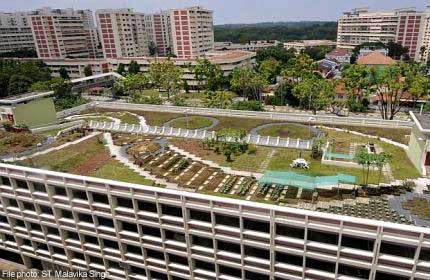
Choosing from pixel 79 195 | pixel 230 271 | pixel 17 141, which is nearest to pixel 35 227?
pixel 79 195

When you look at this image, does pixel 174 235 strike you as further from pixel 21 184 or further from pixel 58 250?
pixel 21 184

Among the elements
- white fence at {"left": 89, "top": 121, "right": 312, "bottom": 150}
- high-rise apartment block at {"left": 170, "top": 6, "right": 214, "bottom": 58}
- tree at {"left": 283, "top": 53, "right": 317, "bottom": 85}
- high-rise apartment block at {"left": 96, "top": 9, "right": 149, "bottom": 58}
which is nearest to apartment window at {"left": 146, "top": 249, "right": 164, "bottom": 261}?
white fence at {"left": 89, "top": 121, "right": 312, "bottom": 150}

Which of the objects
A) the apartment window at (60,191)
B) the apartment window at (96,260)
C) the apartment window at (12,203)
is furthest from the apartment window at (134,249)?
the apartment window at (12,203)

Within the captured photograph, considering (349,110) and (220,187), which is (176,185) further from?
(349,110)

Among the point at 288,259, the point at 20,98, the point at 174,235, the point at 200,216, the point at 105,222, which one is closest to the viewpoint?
the point at 288,259

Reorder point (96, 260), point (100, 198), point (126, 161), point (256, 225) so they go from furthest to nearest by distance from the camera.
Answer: point (126, 161)
point (96, 260)
point (100, 198)
point (256, 225)

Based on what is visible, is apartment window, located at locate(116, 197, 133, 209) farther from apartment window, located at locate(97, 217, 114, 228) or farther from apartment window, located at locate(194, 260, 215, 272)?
apartment window, located at locate(194, 260, 215, 272)

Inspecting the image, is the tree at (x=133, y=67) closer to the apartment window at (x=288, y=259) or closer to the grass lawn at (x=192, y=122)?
the grass lawn at (x=192, y=122)
